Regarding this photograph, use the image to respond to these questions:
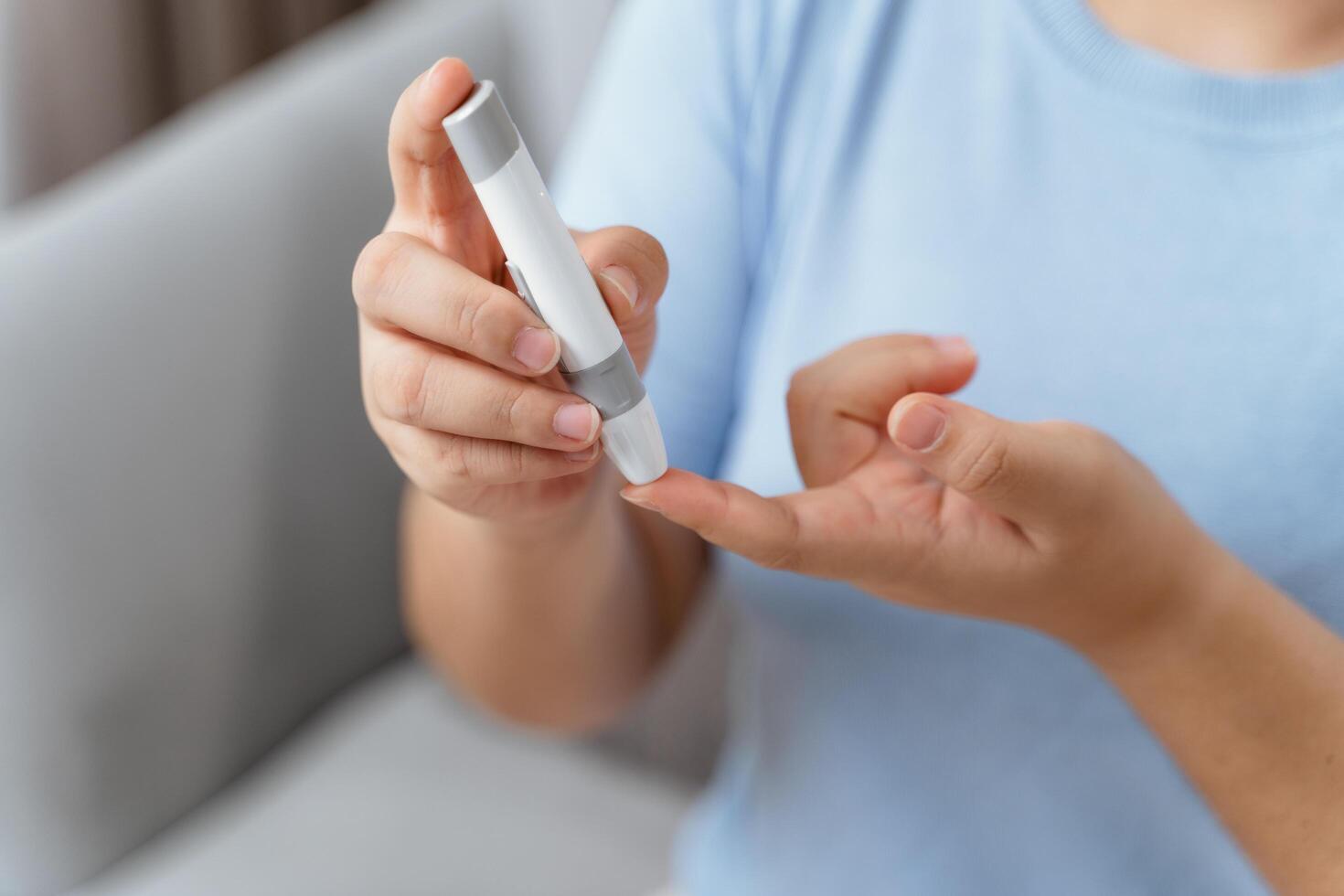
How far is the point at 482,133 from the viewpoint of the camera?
250mm

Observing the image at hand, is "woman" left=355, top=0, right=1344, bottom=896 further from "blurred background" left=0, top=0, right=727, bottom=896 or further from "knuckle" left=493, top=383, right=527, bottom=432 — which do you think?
"blurred background" left=0, top=0, right=727, bottom=896

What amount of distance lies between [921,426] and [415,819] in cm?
51

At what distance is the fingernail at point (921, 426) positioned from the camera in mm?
282

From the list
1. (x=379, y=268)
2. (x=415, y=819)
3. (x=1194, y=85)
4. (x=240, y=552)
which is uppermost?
(x=1194, y=85)

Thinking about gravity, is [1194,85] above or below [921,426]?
above

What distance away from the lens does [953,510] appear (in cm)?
33

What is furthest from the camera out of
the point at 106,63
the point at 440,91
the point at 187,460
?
the point at 106,63

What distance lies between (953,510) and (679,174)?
176 mm

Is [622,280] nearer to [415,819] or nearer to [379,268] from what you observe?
[379,268]

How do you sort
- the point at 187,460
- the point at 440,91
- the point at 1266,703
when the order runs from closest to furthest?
the point at 440,91 → the point at 1266,703 → the point at 187,460

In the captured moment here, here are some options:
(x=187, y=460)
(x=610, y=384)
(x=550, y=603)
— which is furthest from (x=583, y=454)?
(x=187, y=460)

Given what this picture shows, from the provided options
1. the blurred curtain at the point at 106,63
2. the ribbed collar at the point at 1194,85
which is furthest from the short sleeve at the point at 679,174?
the blurred curtain at the point at 106,63

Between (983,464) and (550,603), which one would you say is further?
(550,603)

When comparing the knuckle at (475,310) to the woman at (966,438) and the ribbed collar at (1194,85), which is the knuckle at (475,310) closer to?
the woman at (966,438)
